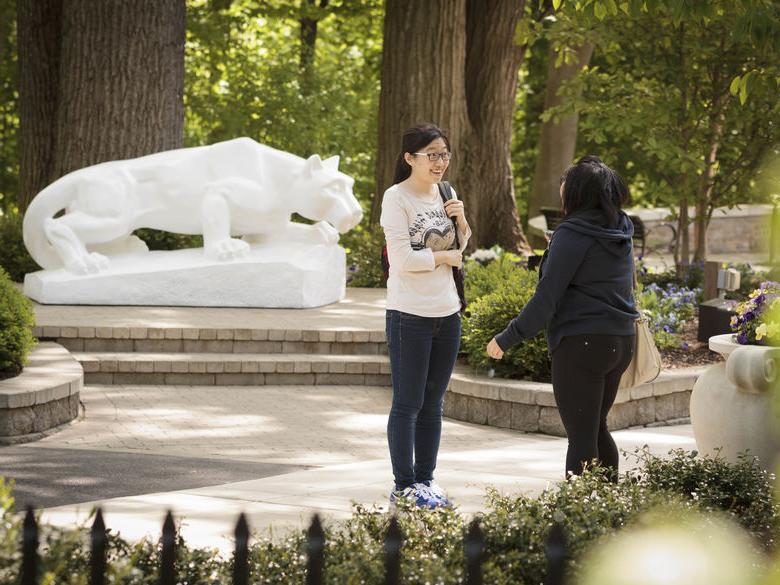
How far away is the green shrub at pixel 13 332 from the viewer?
818 cm

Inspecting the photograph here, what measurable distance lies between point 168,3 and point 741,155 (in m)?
7.03

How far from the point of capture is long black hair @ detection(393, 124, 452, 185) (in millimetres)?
5645

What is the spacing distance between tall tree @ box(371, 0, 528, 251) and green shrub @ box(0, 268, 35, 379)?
761 cm

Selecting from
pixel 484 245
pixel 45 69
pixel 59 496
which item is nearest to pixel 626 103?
pixel 484 245

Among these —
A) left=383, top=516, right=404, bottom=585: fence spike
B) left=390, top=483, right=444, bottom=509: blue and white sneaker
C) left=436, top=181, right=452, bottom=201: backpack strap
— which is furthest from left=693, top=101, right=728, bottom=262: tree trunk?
left=383, top=516, right=404, bottom=585: fence spike

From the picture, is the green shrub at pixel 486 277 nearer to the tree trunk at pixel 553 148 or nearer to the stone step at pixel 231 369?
the stone step at pixel 231 369

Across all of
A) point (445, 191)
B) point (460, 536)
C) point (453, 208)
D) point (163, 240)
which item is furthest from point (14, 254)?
point (460, 536)

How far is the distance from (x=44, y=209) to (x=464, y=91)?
19.7 feet

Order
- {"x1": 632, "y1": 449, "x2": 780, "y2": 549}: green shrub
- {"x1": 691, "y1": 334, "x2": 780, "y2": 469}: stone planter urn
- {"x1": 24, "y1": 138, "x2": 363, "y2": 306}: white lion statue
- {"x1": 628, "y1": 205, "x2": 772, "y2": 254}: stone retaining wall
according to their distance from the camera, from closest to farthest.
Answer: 1. {"x1": 632, "y1": 449, "x2": 780, "y2": 549}: green shrub
2. {"x1": 691, "y1": 334, "x2": 780, "y2": 469}: stone planter urn
3. {"x1": 24, "y1": 138, "x2": 363, "y2": 306}: white lion statue
4. {"x1": 628, "y1": 205, "x2": 772, "y2": 254}: stone retaining wall

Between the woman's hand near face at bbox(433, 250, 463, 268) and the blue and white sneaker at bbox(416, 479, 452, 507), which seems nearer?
the woman's hand near face at bbox(433, 250, 463, 268)

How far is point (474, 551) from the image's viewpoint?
3.11 m

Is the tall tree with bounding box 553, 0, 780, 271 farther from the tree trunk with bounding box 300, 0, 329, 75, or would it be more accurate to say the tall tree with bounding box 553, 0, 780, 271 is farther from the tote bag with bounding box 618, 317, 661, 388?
the tree trunk with bounding box 300, 0, 329, 75

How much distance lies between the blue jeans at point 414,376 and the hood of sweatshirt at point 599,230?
728 millimetres

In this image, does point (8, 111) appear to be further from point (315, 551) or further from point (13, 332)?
point (315, 551)
